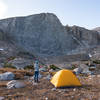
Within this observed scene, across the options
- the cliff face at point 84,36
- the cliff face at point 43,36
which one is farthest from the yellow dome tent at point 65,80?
the cliff face at point 84,36

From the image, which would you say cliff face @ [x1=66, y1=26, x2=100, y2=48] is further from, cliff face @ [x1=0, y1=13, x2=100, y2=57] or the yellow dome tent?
the yellow dome tent

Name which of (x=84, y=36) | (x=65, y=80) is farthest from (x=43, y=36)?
(x=65, y=80)

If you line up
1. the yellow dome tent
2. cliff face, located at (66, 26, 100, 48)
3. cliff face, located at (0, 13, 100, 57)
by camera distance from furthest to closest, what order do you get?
cliff face, located at (66, 26, 100, 48) < cliff face, located at (0, 13, 100, 57) < the yellow dome tent

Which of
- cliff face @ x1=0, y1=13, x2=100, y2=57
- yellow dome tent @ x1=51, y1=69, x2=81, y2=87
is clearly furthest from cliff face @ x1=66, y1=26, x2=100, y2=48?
yellow dome tent @ x1=51, y1=69, x2=81, y2=87

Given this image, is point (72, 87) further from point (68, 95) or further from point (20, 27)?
point (20, 27)

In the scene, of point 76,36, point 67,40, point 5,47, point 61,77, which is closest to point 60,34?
point 67,40

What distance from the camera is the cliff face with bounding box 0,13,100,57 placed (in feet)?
156

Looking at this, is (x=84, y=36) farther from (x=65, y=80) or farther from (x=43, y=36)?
(x=65, y=80)

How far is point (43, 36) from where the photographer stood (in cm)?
5097

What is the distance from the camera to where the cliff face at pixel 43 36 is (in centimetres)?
4766

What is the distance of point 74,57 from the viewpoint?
43.5 m

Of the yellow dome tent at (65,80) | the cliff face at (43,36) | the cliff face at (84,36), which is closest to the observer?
the yellow dome tent at (65,80)

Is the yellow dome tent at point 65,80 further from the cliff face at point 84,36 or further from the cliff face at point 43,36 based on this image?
the cliff face at point 84,36

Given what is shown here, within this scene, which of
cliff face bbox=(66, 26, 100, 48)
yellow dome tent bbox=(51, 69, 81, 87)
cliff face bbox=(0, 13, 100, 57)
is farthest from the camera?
cliff face bbox=(66, 26, 100, 48)
